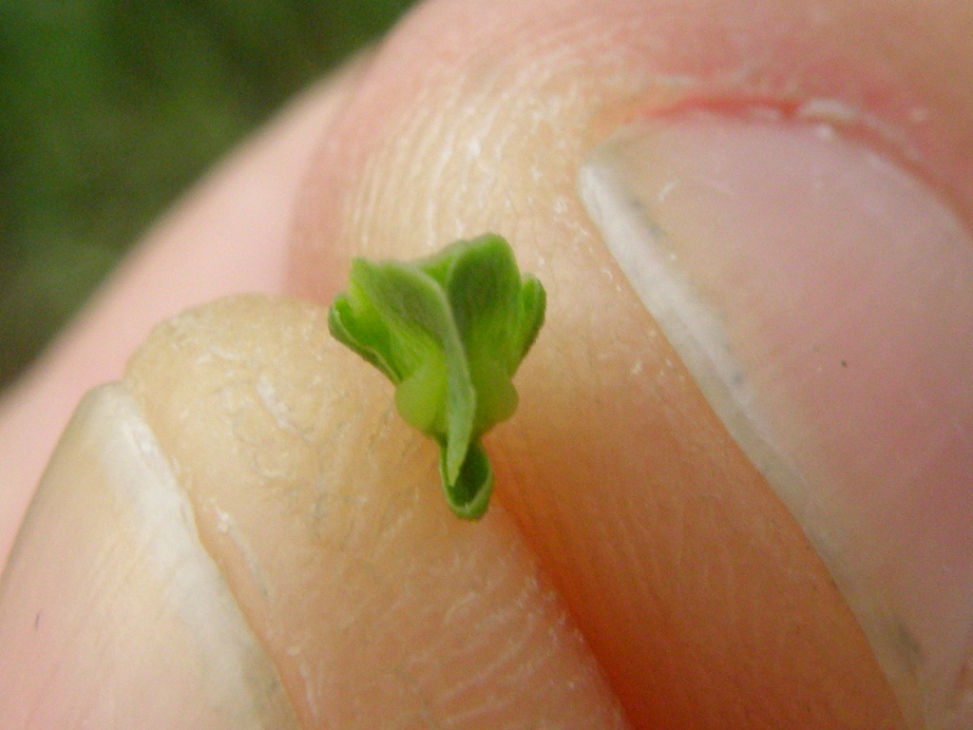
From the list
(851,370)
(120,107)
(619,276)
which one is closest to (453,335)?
(619,276)

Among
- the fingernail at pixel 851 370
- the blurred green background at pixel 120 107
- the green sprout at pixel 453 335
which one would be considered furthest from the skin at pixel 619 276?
the blurred green background at pixel 120 107

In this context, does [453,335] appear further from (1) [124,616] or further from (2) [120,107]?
(2) [120,107]

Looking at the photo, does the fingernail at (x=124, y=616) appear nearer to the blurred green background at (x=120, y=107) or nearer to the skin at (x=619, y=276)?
the skin at (x=619, y=276)

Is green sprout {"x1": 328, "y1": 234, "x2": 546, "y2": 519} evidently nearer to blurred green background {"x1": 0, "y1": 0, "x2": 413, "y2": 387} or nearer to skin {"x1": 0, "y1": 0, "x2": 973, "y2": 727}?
skin {"x1": 0, "y1": 0, "x2": 973, "y2": 727}

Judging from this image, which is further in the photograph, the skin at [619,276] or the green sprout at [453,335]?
the skin at [619,276]

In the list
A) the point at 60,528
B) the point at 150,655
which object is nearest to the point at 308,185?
the point at 60,528

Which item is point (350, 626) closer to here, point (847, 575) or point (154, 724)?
point (154, 724)

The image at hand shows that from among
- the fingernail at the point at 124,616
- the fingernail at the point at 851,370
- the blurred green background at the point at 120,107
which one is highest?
the blurred green background at the point at 120,107

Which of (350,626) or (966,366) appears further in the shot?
(966,366)
